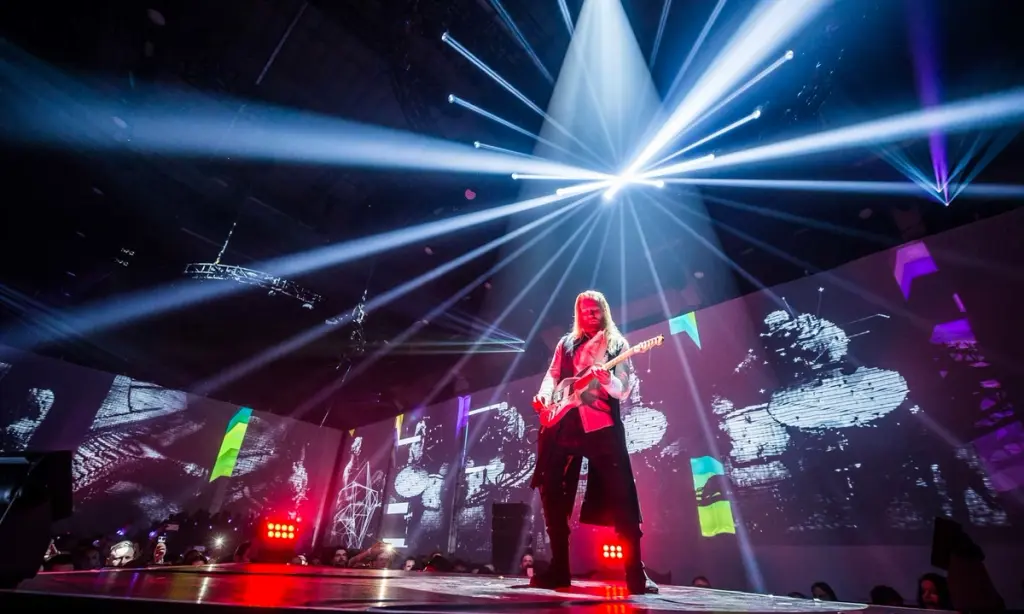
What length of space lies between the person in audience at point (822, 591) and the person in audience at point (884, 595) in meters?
0.37

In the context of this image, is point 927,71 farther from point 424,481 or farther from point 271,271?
point 424,481

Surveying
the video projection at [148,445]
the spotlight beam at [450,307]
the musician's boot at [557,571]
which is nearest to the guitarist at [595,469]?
the musician's boot at [557,571]

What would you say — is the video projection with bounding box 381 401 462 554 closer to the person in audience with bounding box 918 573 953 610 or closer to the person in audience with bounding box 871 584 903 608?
the person in audience with bounding box 871 584 903 608

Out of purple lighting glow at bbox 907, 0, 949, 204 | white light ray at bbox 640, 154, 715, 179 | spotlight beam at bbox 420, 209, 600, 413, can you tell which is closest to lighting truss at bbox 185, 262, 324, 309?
spotlight beam at bbox 420, 209, 600, 413

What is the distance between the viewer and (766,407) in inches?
231

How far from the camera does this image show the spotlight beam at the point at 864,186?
4.75 metres

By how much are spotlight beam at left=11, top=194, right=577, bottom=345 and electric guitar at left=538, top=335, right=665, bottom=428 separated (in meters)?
4.59

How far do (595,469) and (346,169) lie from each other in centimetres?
583

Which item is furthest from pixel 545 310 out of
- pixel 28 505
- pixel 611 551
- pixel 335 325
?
pixel 28 505

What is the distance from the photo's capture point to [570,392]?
260 centimetres

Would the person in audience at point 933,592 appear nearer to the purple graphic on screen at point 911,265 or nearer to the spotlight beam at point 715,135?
the purple graphic on screen at point 911,265

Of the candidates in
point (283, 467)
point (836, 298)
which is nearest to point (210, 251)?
point (283, 467)

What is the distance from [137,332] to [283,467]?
4903 millimetres

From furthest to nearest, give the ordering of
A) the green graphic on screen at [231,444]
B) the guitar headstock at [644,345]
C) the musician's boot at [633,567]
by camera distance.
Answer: the green graphic on screen at [231,444]
the guitar headstock at [644,345]
the musician's boot at [633,567]
